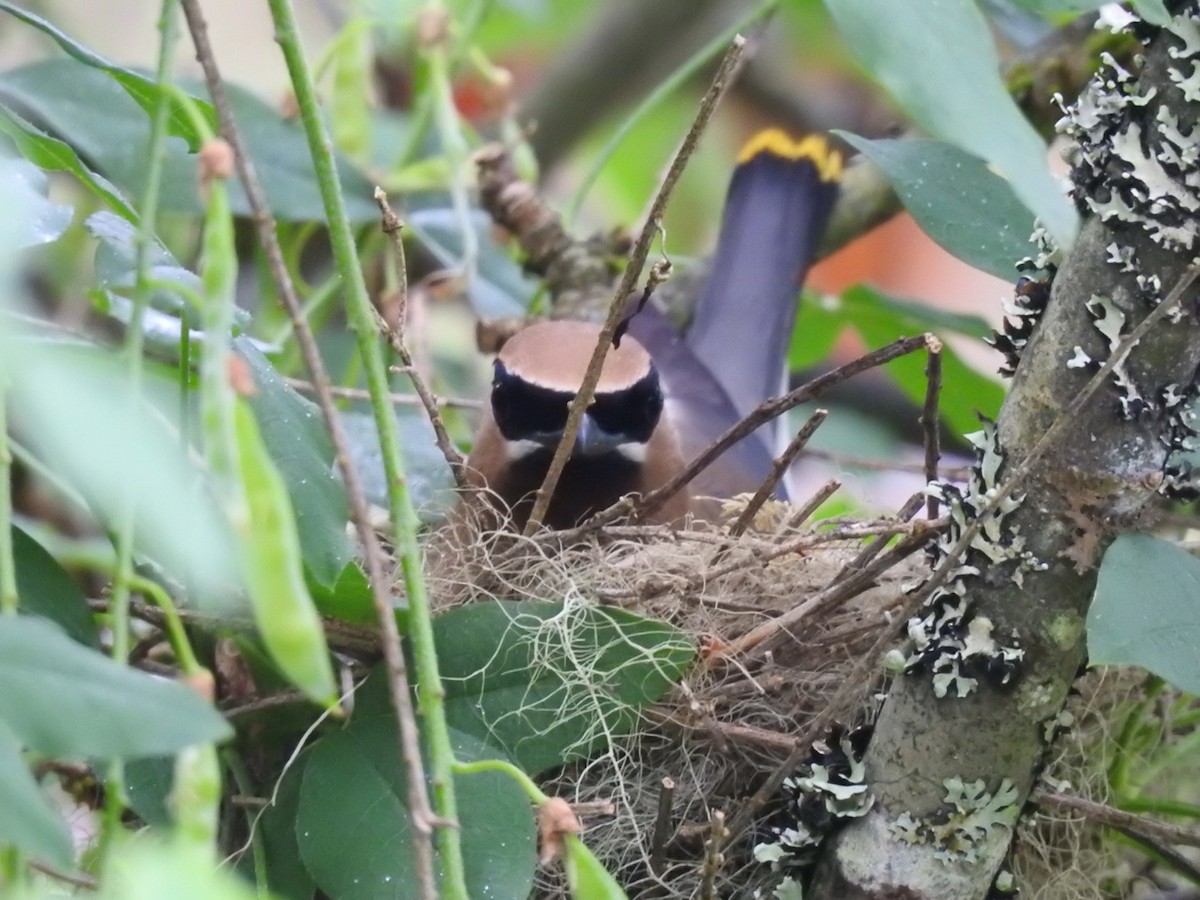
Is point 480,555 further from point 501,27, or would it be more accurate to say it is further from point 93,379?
point 501,27

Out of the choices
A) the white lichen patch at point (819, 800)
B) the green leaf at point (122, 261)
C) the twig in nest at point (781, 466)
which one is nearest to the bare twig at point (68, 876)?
the green leaf at point (122, 261)

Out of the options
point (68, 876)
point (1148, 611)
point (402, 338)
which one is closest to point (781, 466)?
point (402, 338)

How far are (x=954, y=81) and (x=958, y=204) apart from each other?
756 mm

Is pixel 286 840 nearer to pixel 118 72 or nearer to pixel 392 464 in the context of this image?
pixel 392 464

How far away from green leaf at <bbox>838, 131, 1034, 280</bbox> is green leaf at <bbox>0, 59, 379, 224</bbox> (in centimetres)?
80

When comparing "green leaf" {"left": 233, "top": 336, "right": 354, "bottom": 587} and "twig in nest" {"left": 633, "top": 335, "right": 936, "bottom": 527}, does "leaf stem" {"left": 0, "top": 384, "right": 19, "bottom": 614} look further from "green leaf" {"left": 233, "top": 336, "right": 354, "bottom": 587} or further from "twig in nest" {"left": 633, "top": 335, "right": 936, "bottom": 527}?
"twig in nest" {"left": 633, "top": 335, "right": 936, "bottom": 527}

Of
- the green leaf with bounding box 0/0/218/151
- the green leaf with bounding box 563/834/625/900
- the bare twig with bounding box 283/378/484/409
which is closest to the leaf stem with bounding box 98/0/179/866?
the green leaf with bounding box 563/834/625/900

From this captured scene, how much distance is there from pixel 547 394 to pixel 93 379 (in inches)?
53.1

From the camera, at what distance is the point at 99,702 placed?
2.56ft

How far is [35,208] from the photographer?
108 centimetres

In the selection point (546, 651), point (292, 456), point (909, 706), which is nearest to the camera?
point (292, 456)

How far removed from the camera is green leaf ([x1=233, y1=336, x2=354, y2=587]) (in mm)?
1152

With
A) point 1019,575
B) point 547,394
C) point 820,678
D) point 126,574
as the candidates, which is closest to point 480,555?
point 547,394

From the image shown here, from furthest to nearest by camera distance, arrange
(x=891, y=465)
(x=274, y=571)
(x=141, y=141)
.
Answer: (x=891, y=465), (x=141, y=141), (x=274, y=571)
